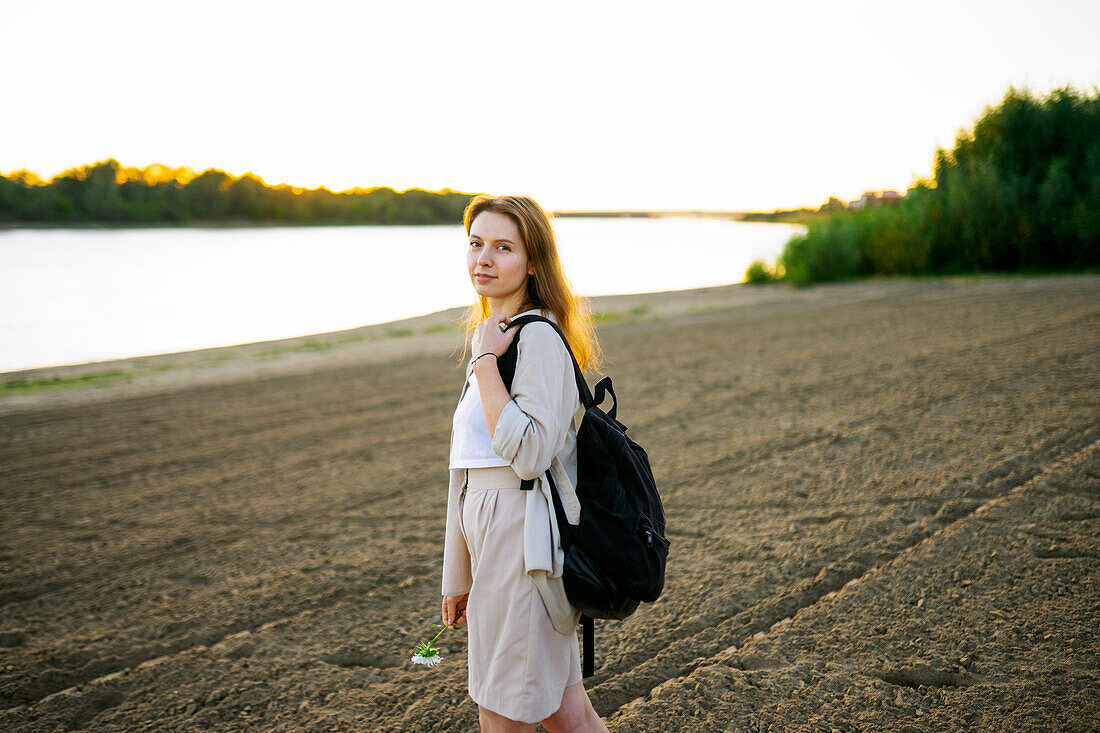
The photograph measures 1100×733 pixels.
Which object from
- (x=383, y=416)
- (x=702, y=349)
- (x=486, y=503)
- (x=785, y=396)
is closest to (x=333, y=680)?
(x=486, y=503)

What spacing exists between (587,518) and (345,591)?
221 centimetres

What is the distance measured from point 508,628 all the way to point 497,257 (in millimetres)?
920

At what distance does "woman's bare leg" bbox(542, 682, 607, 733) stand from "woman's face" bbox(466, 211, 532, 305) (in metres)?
1.06

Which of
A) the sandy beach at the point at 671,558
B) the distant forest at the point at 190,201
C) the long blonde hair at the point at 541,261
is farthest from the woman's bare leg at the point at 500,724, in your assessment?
the distant forest at the point at 190,201

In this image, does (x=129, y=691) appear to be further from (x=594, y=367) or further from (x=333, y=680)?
(x=594, y=367)

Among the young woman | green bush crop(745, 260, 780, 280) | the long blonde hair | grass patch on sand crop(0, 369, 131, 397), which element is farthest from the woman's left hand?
green bush crop(745, 260, 780, 280)

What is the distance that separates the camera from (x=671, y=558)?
360cm

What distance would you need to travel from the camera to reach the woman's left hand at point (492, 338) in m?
1.68

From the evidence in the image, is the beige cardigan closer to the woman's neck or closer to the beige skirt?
the beige skirt

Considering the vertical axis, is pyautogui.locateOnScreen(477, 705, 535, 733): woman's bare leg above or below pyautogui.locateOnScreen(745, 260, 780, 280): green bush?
below

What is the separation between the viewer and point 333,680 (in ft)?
8.83

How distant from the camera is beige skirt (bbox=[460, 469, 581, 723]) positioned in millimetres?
1615

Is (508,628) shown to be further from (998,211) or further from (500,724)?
(998,211)

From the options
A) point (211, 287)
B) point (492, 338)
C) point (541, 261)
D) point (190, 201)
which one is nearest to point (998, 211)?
point (541, 261)
